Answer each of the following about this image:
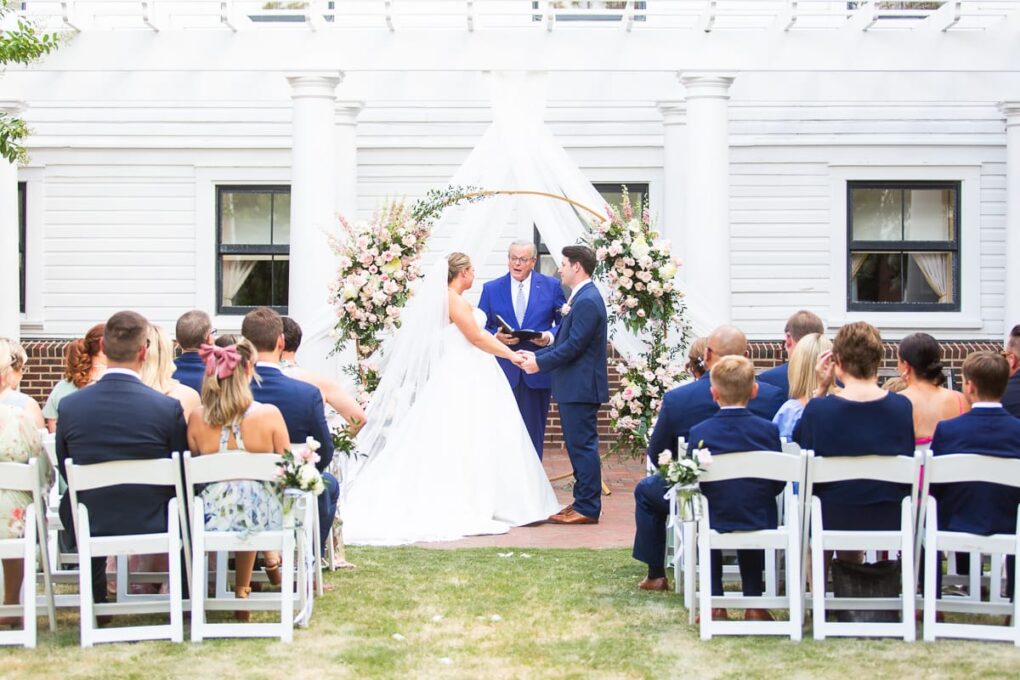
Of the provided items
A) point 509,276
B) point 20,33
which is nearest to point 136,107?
point 20,33

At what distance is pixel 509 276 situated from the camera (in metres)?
11.8

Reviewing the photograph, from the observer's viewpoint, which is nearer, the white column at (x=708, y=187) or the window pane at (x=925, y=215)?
the white column at (x=708, y=187)

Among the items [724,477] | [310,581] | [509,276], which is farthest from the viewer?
[509,276]

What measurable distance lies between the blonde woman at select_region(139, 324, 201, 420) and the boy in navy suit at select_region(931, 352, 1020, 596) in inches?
150

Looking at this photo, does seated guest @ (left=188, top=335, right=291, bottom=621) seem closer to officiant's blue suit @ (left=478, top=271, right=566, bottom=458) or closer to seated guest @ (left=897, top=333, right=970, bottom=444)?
seated guest @ (left=897, top=333, right=970, bottom=444)

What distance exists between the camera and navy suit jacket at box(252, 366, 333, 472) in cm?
738

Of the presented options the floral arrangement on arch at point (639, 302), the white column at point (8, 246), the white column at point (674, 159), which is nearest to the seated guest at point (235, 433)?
the floral arrangement on arch at point (639, 302)

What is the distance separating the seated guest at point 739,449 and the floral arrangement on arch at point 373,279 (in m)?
4.13

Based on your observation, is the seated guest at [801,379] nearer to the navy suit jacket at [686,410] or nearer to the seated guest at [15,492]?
the navy suit jacket at [686,410]

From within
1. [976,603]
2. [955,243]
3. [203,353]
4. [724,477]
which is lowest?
[976,603]

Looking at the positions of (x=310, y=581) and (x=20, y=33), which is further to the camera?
(x=20, y=33)

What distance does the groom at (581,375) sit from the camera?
33.8 ft

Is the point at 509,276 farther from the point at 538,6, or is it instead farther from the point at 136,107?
the point at 136,107

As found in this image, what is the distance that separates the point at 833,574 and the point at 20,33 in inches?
304
